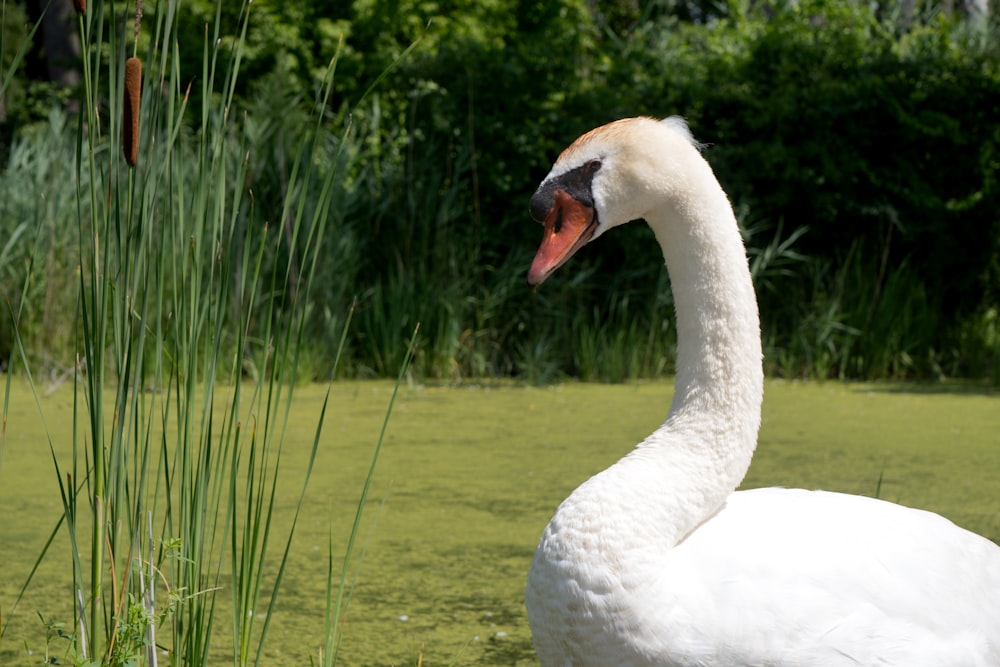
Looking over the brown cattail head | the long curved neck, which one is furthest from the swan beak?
the brown cattail head

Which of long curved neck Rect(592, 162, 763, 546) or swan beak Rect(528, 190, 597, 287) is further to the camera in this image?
long curved neck Rect(592, 162, 763, 546)

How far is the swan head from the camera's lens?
217 centimetres

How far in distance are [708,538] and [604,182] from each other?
0.63m

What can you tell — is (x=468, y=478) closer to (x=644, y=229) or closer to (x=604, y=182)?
(x=604, y=182)

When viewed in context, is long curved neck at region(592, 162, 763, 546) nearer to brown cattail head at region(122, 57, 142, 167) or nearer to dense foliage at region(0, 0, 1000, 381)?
brown cattail head at region(122, 57, 142, 167)

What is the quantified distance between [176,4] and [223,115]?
184mm

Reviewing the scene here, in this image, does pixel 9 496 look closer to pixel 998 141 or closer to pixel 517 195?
pixel 517 195

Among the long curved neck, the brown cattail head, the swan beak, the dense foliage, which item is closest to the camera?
the brown cattail head

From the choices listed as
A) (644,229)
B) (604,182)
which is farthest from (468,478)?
(644,229)

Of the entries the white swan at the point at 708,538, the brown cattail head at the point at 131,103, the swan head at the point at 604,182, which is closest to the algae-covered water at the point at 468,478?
the white swan at the point at 708,538

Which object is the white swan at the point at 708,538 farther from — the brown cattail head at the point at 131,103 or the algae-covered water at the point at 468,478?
the brown cattail head at the point at 131,103

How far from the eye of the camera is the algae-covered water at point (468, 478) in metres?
3.20

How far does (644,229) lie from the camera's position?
8141 mm

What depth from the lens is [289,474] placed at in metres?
4.99
